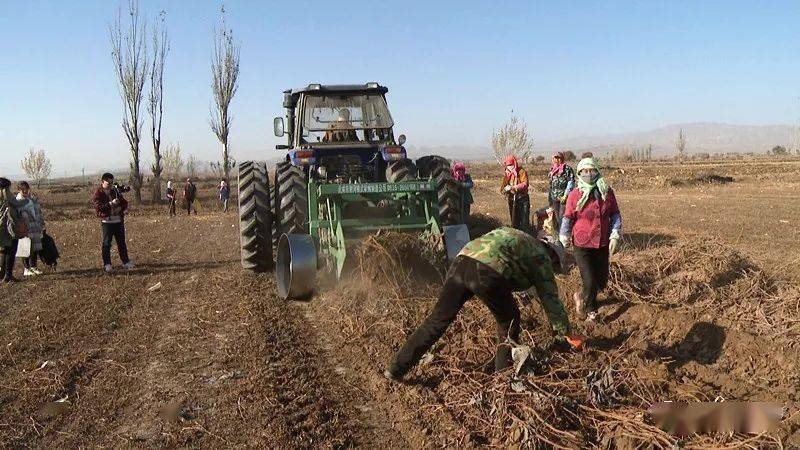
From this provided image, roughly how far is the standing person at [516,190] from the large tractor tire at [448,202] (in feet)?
7.86

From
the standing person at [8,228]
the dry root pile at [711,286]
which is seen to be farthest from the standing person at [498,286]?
the standing person at [8,228]

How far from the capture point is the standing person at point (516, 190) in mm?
10172

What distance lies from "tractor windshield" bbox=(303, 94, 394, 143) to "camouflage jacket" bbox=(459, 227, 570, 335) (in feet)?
16.0

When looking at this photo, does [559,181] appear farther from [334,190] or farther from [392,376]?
[392,376]

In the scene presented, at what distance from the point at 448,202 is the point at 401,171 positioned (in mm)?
706

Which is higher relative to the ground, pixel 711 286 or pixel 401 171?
pixel 401 171

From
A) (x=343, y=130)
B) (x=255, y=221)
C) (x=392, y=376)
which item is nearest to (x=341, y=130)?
(x=343, y=130)

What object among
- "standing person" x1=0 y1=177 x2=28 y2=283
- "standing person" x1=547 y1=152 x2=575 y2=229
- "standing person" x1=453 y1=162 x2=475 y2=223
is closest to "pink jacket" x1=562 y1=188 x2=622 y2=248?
"standing person" x1=453 y1=162 x2=475 y2=223

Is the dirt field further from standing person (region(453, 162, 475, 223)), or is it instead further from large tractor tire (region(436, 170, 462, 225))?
standing person (region(453, 162, 475, 223))

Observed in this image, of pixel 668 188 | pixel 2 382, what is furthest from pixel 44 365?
pixel 668 188

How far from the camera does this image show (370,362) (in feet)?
16.1

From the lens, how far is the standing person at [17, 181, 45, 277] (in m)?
8.95

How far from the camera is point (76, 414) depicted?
409 cm

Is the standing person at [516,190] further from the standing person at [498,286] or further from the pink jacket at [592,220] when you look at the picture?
the standing person at [498,286]
